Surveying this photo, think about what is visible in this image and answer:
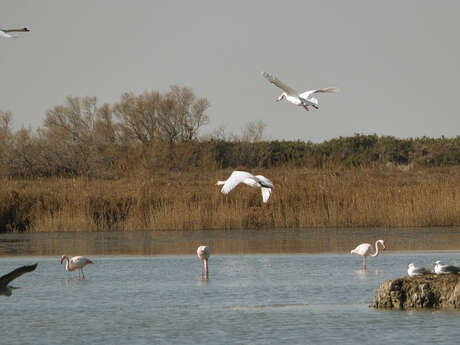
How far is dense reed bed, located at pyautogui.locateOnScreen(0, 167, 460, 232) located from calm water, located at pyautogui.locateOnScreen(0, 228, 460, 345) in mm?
4949

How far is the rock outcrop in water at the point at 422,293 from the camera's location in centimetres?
941

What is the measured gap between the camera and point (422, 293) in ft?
31.2

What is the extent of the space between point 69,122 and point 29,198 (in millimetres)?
26082

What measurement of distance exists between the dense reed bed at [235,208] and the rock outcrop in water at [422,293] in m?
10.7

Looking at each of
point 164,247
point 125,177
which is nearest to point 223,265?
point 164,247

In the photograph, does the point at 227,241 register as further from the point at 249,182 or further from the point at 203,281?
the point at 249,182

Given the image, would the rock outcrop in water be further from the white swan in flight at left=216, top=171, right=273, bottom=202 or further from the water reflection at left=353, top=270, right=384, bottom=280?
the water reflection at left=353, top=270, right=384, bottom=280

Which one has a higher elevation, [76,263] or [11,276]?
[11,276]

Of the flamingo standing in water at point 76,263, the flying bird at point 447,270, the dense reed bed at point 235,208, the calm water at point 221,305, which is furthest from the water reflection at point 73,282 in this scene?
the dense reed bed at point 235,208

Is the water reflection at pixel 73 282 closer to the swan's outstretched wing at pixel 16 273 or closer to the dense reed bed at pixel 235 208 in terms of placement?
the dense reed bed at pixel 235 208

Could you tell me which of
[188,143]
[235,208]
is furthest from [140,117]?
[235,208]

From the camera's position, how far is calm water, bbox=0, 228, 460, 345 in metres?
8.91

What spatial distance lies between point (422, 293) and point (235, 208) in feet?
38.9

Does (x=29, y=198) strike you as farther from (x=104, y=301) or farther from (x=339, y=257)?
(x=104, y=301)
